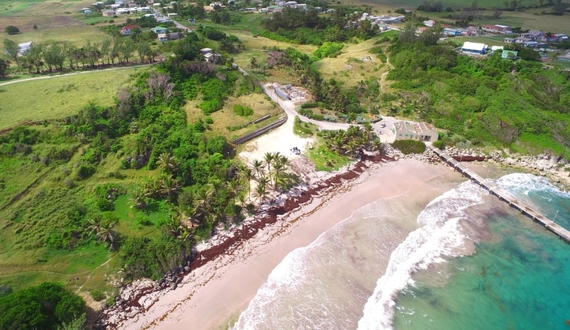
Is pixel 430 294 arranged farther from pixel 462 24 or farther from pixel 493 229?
pixel 462 24

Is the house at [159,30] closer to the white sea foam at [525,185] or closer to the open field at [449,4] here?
the white sea foam at [525,185]

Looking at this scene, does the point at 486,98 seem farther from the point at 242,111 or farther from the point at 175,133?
the point at 175,133

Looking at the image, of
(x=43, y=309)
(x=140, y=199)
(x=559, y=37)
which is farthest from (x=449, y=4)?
(x=43, y=309)

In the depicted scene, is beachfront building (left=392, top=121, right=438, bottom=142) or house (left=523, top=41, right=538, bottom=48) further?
house (left=523, top=41, right=538, bottom=48)

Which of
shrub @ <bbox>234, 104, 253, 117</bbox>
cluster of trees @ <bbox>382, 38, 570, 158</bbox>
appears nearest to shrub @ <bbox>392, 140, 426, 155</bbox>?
cluster of trees @ <bbox>382, 38, 570, 158</bbox>

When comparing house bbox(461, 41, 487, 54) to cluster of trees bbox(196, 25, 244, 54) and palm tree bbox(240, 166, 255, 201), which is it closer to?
cluster of trees bbox(196, 25, 244, 54)

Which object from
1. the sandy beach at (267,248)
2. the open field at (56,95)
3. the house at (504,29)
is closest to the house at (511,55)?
the house at (504,29)
